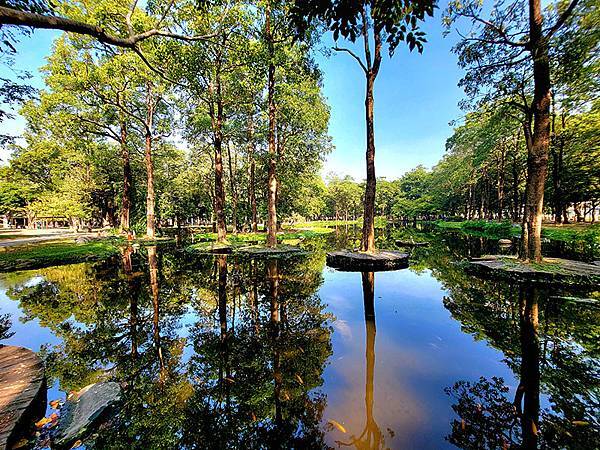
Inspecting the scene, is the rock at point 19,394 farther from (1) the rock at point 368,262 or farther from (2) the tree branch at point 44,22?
(1) the rock at point 368,262

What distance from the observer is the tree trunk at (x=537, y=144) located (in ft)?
34.2

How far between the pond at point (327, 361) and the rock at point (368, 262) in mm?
3370

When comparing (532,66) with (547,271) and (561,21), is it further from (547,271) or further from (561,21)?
(547,271)

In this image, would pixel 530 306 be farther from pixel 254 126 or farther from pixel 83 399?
pixel 254 126

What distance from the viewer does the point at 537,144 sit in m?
11.1

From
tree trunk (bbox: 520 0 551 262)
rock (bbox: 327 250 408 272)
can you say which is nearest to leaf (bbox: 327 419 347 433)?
rock (bbox: 327 250 408 272)

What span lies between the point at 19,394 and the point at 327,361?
173 inches

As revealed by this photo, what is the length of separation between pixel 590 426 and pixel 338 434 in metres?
2.88

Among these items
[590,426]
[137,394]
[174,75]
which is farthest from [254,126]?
[590,426]

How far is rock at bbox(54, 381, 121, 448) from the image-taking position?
283cm

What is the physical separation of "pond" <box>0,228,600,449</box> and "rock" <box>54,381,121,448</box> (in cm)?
20

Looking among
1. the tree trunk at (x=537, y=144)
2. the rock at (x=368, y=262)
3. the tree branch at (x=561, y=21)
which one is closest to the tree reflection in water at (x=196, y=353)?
the rock at (x=368, y=262)

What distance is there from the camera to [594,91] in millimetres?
14586

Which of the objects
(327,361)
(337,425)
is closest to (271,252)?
(327,361)
